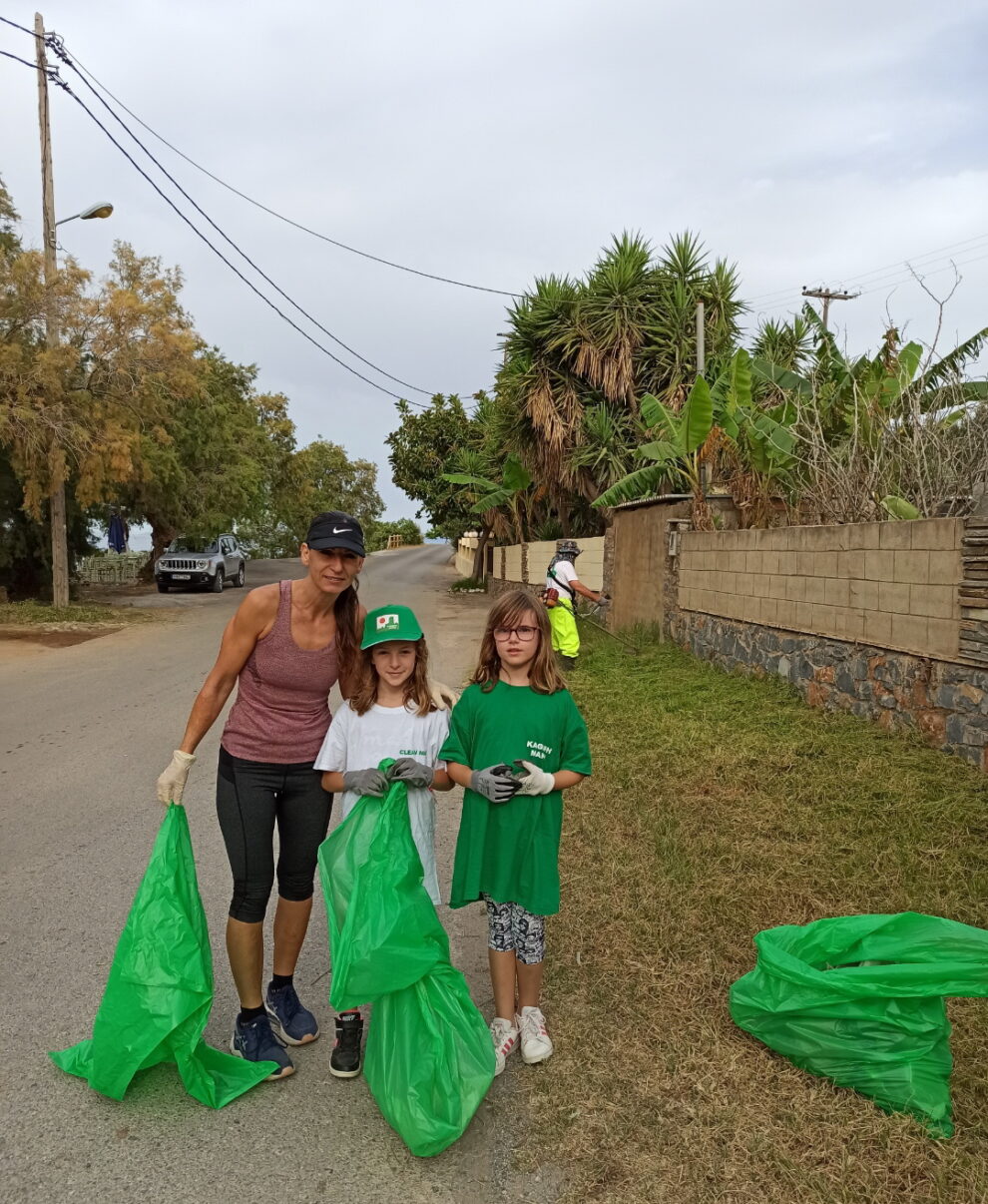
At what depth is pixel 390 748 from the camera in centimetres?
304

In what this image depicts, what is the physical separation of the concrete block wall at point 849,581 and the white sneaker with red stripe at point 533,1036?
12.6 feet

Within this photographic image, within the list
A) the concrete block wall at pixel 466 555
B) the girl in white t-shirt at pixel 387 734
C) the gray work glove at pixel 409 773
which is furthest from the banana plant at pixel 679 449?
the concrete block wall at pixel 466 555

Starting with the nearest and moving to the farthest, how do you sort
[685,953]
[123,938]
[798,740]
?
[123,938] → [685,953] → [798,740]

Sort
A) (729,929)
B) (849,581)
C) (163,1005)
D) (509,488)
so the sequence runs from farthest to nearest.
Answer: (509,488) < (849,581) < (729,929) < (163,1005)

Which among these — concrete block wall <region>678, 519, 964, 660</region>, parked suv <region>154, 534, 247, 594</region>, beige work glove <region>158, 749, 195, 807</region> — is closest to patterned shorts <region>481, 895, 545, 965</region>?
beige work glove <region>158, 749, 195, 807</region>

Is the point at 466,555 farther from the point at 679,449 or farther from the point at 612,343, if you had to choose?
the point at 679,449

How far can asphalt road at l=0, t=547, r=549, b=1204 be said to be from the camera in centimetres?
250

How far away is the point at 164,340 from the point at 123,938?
1629 centimetres

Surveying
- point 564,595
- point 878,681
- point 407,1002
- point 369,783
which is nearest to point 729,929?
point 407,1002

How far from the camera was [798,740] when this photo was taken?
255 inches

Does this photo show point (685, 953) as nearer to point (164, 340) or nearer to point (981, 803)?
point (981, 803)

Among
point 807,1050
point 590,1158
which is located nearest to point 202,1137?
point 590,1158

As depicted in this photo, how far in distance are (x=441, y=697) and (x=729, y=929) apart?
5.52ft

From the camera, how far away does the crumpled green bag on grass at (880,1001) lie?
2666mm
